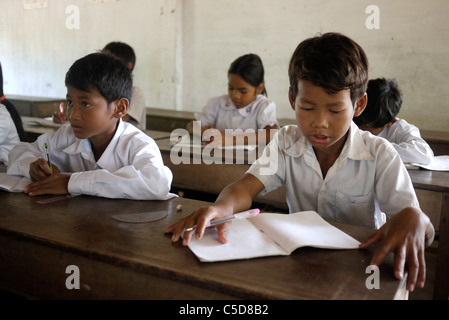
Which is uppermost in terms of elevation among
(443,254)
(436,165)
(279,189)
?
(436,165)

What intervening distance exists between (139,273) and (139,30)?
5.15 metres

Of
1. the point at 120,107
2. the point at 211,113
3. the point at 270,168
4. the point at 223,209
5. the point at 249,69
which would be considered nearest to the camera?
the point at 223,209

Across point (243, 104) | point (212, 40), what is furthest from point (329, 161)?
point (212, 40)

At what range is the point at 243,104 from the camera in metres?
3.04

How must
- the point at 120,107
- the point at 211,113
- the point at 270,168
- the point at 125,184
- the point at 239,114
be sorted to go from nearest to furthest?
the point at 125,184, the point at 270,168, the point at 120,107, the point at 239,114, the point at 211,113

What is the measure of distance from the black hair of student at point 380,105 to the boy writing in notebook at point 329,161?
0.86m

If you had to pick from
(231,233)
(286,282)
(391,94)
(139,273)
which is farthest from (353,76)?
(391,94)

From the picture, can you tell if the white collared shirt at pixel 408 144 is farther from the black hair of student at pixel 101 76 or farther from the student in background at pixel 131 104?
the student in background at pixel 131 104

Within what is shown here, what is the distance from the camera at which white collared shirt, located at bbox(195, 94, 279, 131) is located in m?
3.04

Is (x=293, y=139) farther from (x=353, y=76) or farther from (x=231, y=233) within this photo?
(x=231, y=233)

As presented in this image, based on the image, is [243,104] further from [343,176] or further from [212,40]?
[212,40]

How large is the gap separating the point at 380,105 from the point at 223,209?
4.45ft

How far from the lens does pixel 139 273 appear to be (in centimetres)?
89

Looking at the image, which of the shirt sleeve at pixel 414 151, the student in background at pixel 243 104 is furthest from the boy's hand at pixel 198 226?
the student in background at pixel 243 104
